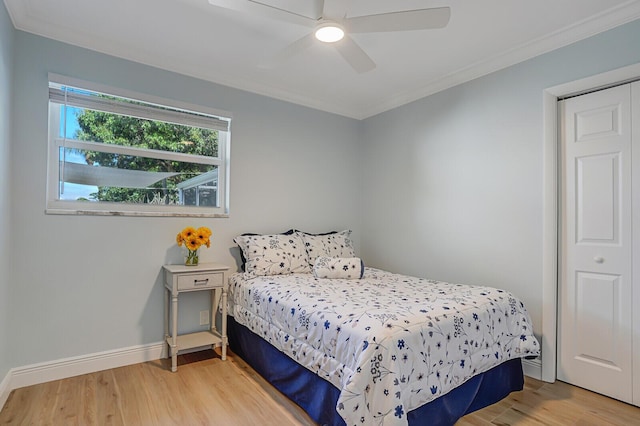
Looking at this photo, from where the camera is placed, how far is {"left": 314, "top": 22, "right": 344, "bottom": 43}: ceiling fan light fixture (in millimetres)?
Result: 1991

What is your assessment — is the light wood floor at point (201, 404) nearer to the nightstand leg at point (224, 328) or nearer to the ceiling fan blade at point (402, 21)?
the nightstand leg at point (224, 328)

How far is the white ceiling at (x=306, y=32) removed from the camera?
7.13 ft

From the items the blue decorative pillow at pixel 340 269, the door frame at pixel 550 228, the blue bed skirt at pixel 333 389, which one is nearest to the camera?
the blue bed skirt at pixel 333 389

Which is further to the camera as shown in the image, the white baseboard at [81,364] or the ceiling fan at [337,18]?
the white baseboard at [81,364]

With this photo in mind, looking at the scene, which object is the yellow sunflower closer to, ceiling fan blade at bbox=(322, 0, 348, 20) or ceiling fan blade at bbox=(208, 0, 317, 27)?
ceiling fan blade at bbox=(208, 0, 317, 27)

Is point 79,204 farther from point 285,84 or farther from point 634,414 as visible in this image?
point 634,414

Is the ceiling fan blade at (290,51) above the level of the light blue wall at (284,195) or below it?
above

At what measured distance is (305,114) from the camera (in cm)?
375

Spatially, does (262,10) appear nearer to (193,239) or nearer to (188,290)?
(193,239)

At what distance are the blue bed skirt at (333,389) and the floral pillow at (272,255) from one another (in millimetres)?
560

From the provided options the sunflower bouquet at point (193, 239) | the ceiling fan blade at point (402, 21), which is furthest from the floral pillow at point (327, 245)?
the ceiling fan blade at point (402, 21)

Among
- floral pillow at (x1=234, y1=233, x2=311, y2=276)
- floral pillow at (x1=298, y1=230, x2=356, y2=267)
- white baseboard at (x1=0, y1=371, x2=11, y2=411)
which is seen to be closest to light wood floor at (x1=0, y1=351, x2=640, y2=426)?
white baseboard at (x1=0, y1=371, x2=11, y2=411)

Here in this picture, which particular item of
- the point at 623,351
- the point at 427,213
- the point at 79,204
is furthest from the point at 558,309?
the point at 79,204

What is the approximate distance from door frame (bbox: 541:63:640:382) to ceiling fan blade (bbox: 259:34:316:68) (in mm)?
1784
